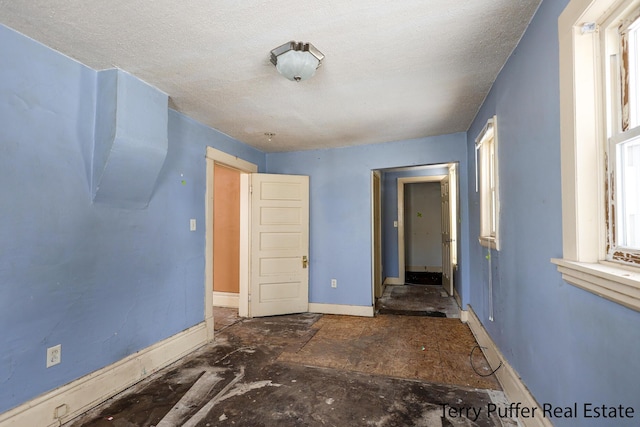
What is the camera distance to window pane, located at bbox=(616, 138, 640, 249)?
1026 mm

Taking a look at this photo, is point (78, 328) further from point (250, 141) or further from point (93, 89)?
point (250, 141)

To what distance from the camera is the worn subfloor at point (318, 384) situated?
1921 millimetres

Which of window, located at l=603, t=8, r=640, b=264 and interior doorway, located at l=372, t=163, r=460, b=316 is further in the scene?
interior doorway, located at l=372, t=163, r=460, b=316

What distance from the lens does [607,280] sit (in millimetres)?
962

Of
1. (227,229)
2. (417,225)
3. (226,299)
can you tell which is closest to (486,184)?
(227,229)

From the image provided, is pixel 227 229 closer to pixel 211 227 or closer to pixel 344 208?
pixel 211 227

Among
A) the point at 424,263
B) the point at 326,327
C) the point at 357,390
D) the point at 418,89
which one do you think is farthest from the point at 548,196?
the point at 424,263

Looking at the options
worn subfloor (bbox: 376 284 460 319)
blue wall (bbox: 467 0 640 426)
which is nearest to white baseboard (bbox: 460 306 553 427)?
blue wall (bbox: 467 0 640 426)

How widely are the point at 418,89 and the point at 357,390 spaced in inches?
96.2

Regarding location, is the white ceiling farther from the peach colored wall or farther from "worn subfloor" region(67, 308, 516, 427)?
"worn subfloor" region(67, 308, 516, 427)

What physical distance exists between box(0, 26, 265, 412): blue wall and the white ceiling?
1.02 feet

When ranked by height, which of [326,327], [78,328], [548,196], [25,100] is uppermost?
[25,100]

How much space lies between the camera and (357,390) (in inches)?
87.6

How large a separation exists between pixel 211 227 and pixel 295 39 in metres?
2.24
